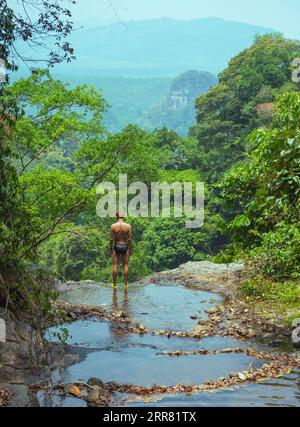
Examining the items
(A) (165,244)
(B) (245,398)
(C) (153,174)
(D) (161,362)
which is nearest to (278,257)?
(D) (161,362)

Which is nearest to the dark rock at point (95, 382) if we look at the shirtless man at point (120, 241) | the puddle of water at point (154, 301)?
the puddle of water at point (154, 301)

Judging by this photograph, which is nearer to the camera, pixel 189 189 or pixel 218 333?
pixel 218 333

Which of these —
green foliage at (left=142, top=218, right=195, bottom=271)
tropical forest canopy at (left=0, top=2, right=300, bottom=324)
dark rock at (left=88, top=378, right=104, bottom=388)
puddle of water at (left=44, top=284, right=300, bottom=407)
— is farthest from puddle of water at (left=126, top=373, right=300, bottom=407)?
green foliage at (left=142, top=218, right=195, bottom=271)

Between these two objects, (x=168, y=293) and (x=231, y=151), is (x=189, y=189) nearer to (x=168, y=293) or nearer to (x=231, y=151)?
(x=231, y=151)

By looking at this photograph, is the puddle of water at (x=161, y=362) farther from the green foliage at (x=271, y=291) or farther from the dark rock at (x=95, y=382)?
the green foliage at (x=271, y=291)

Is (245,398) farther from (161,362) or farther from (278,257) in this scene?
(278,257)

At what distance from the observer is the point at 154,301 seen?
14.6 metres

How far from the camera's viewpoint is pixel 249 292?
1479 cm

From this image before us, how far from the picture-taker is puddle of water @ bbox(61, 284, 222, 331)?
41.6ft

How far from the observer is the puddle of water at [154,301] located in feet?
41.6

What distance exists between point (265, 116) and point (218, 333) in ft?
112

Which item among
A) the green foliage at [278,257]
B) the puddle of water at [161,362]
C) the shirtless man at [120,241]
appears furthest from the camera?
the green foliage at [278,257]

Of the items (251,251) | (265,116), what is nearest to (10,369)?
(251,251)

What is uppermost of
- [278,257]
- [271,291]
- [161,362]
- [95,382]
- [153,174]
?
[153,174]
